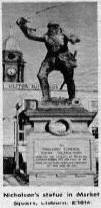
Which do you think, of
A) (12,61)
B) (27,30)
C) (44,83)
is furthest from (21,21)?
(44,83)

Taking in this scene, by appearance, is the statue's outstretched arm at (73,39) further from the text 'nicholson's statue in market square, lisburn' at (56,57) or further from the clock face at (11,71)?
the clock face at (11,71)

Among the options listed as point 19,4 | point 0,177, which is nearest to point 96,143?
point 0,177

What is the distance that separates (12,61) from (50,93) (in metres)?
0.20

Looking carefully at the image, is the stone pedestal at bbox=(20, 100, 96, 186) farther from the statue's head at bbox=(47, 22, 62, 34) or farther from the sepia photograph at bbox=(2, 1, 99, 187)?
the statue's head at bbox=(47, 22, 62, 34)

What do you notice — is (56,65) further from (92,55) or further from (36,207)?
(36,207)

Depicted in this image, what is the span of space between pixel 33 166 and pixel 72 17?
2.00ft

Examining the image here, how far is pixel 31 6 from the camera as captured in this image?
1.59 meters

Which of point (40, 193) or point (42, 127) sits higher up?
point (42, 127)

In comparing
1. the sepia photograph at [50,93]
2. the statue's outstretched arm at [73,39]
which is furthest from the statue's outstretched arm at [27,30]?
the statue's outstretched arm at [73,39]

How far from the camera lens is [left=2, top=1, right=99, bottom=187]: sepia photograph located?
155 centimetres

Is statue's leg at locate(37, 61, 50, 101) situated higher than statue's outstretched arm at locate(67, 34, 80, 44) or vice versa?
statue's outstretched arm at locate(67, 34, 80, 44)

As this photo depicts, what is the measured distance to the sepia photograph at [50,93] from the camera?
155 centimetres

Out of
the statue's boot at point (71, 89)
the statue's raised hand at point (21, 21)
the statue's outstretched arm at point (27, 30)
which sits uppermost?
the statue's raised hand at point (21, 21)

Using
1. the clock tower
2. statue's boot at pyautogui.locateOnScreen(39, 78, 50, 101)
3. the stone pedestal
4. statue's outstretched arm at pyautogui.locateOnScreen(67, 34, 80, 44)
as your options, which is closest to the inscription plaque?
the stone pedestal
